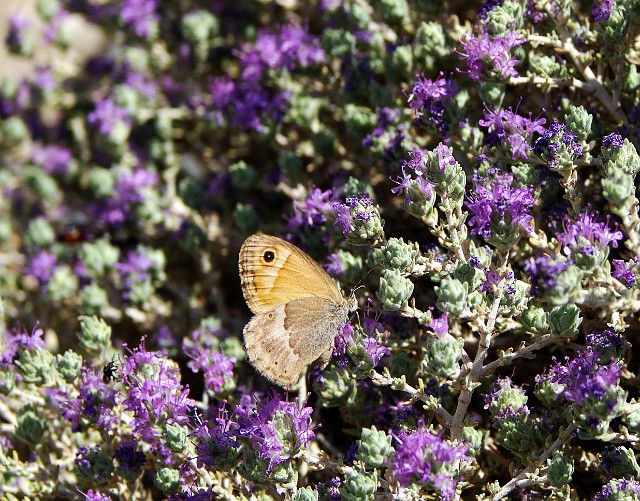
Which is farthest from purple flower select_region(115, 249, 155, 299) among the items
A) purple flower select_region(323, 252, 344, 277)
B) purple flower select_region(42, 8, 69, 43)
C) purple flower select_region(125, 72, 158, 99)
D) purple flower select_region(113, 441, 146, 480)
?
purple flower select_region(42, 8, 69, 43)

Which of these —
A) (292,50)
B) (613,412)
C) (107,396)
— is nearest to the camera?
(613,412)

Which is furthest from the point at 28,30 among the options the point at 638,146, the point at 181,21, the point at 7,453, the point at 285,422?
the point at 638,146

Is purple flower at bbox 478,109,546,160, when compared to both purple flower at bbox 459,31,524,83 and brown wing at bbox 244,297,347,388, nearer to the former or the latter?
purple flower at bbox 459,31,524,83

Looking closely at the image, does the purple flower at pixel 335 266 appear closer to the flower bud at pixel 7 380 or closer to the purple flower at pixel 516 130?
the purple flower at pixel 516 130

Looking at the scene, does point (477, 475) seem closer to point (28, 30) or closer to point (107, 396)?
point (107, 396)

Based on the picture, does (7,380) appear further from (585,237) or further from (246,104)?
(585,237)

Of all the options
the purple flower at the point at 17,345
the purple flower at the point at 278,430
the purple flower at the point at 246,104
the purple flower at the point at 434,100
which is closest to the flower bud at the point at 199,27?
the purple flower at the point at 246,104
